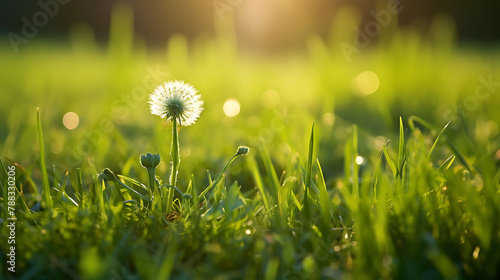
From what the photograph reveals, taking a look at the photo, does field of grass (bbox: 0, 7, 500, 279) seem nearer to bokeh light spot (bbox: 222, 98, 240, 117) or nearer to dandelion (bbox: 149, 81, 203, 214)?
dandelion (bbox: 149, 81, 203, 214)

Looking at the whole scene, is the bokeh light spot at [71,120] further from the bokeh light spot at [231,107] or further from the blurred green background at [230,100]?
the bokeh light spot at [231,107]

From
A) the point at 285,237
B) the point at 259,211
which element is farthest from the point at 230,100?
the point at 285,237

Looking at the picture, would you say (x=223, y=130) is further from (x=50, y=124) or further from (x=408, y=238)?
(x=408, y=238)

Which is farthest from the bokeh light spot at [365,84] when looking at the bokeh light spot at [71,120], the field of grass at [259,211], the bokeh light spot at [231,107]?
the bokeh light spot at [71,120]

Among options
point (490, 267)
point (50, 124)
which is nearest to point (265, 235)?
point (490, 267)

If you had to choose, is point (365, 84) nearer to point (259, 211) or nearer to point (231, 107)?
point (231, 107)

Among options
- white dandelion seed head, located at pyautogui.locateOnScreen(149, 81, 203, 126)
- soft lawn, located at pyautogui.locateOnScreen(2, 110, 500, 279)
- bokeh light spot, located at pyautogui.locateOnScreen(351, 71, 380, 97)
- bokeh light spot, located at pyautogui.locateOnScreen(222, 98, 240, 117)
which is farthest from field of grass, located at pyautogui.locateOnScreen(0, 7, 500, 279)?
bokeh light spot, located at pyautogui.locateOnScreen(351, 71, 380, 97)
